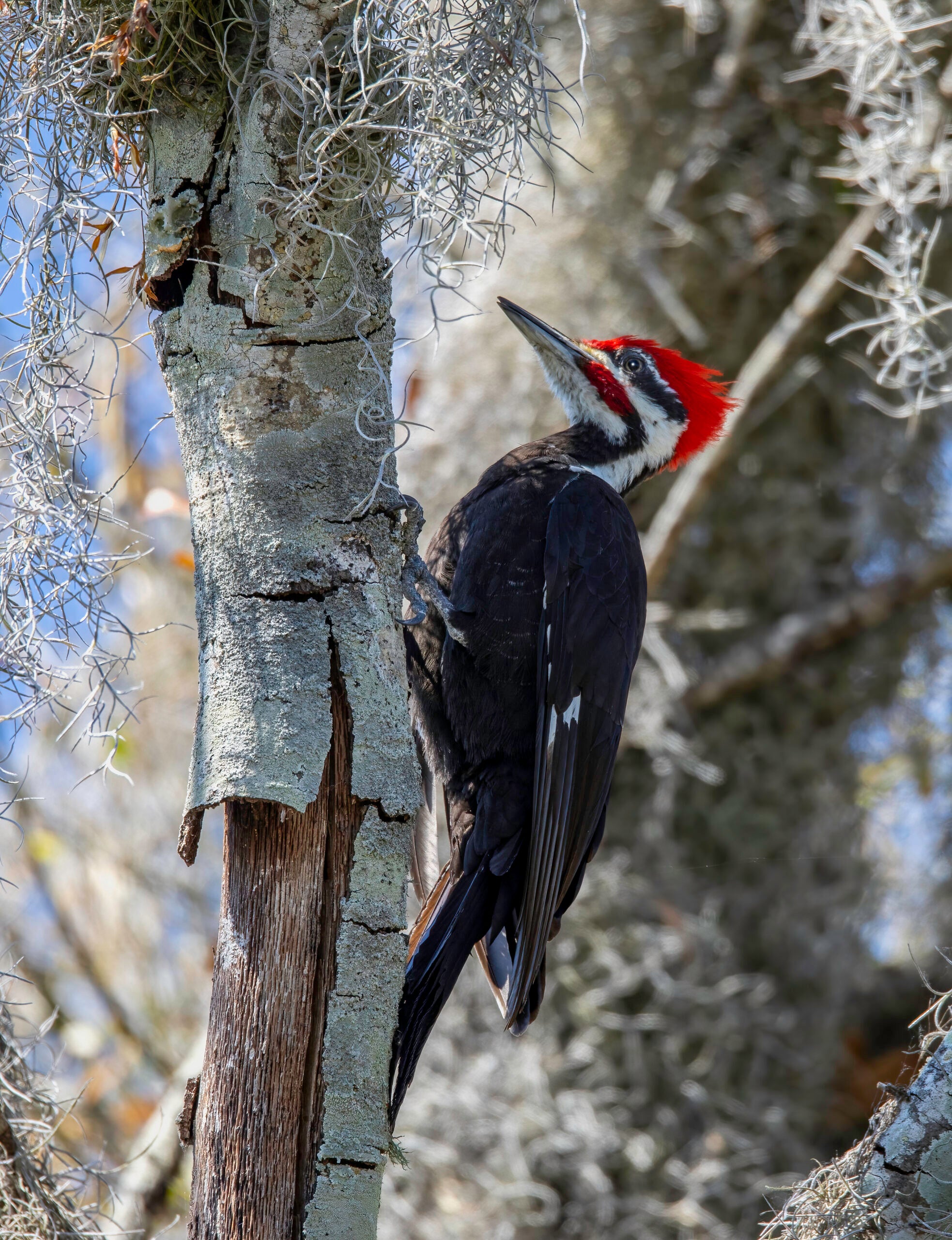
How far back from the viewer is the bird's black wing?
2127 millimetres

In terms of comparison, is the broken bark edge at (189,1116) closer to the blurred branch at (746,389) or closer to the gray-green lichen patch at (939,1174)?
the gray-green lichen patch at (939,1174)

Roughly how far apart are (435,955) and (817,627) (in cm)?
222

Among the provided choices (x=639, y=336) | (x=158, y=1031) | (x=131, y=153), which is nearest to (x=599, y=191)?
(x=639, y=336)

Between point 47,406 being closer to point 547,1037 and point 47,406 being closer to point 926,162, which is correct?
point 926,162

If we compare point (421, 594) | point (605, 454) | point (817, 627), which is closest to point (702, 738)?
point (817, 627)

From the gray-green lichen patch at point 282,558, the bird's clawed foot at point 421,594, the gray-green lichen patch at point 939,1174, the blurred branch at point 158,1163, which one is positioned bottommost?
the gray-green lichen patch at point 939,1174

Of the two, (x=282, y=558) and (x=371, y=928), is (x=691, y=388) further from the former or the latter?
(x=371, y=928)

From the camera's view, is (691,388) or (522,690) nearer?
(522,690)

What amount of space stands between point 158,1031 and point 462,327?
8.01 ft

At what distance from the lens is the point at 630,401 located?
2797 mm

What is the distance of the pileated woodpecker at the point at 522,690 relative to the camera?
2.13 metres

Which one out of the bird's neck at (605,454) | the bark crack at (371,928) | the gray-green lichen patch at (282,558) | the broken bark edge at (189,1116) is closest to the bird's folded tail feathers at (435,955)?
the bark crack at (371,928)

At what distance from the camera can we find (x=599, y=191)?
3793 millimetres

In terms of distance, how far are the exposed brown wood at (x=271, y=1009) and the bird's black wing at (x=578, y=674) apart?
0.76 m
